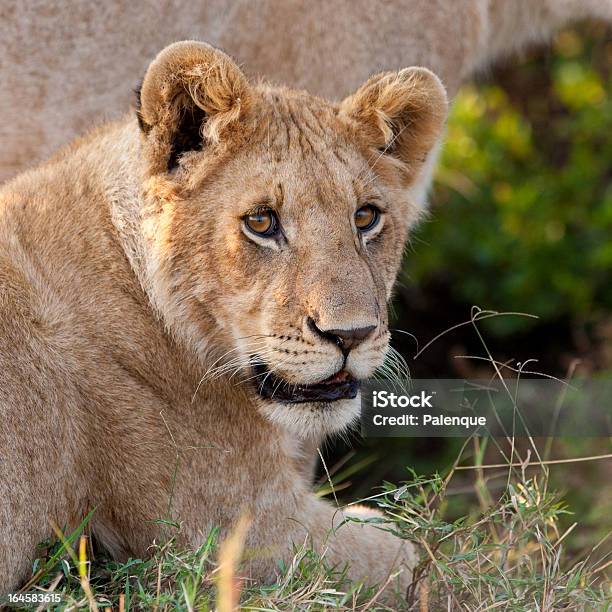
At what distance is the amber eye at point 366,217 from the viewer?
3670mm

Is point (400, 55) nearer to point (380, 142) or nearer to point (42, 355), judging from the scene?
point (380, 142)

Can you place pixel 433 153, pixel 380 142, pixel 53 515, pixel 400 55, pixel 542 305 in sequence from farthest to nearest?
pixel 542 305 → pixel 400 55 → pixel 433 153 → pixel 380 142 → pixel 53 515

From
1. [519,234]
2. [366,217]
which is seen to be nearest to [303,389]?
[366,217]

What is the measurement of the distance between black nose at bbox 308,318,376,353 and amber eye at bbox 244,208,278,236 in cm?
31

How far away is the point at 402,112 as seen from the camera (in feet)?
13.1

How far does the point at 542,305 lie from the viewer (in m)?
8.34

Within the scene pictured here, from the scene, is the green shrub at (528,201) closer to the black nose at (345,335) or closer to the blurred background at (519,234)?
the blurred background at (519,234)

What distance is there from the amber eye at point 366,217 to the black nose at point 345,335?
42 cm

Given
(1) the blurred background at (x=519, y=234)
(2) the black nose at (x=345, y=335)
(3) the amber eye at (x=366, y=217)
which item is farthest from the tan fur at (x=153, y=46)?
(1) the blurred background at (x=519, y=234)

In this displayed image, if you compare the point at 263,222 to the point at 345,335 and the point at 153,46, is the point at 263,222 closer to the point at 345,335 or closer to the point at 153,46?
the point at 345,335

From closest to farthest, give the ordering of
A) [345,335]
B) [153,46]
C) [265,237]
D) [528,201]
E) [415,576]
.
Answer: [345,335] < [265,237] < [415,576] < [153,46] < [528,201]

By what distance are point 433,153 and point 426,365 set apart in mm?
4376

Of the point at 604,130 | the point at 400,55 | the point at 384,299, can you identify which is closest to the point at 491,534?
the point at 384,299

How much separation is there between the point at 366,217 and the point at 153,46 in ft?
5.69
